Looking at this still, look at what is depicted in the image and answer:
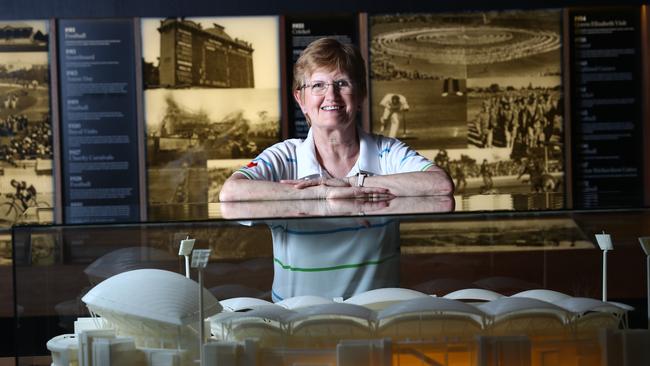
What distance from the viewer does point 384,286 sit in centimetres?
199

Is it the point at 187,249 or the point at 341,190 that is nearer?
the point at 187,249

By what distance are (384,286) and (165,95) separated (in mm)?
5020

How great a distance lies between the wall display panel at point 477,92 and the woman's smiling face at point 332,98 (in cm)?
356

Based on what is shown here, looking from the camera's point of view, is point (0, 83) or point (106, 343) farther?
point (0, 83)

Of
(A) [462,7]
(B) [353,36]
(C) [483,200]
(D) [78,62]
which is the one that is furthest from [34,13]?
(C) [483,200]

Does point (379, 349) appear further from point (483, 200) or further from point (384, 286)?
point (483, 200)

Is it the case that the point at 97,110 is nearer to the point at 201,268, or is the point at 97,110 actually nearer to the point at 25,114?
the point at 25,114

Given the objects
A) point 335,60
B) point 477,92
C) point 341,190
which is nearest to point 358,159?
point 335,60

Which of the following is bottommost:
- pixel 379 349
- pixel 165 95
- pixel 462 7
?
pixel 379 349

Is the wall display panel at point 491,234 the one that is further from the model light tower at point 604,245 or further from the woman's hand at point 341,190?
the woman's hand at point 341,190

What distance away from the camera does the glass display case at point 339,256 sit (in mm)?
1963

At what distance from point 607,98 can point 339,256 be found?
5348 millimetres

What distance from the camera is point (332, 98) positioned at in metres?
3.27

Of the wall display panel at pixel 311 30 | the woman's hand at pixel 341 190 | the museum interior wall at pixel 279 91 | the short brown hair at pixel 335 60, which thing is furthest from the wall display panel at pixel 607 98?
the woman's hand at pixel 341 190
